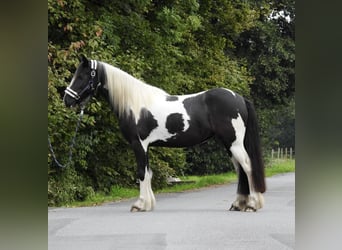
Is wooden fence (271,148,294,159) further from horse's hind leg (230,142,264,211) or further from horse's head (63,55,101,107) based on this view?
horse's head (63,55,101,107)

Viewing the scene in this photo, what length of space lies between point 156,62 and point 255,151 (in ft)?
3.29

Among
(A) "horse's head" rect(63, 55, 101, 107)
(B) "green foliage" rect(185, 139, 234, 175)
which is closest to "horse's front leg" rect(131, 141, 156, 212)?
(B) "green foliage" rect(185, 139, 234, 175)

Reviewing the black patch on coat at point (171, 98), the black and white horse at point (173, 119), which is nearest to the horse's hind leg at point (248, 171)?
the black and white horse at point (173, 119)

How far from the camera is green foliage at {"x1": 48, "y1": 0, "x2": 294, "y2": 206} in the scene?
3.51 metres

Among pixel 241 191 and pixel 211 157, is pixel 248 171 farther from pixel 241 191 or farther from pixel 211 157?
pixel 211 157

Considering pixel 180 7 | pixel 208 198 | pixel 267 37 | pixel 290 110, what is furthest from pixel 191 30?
pixel 208 198

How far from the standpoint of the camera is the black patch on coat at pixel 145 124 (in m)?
3.73

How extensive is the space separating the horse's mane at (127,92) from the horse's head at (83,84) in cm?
11

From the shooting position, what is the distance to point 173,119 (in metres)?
3.73
